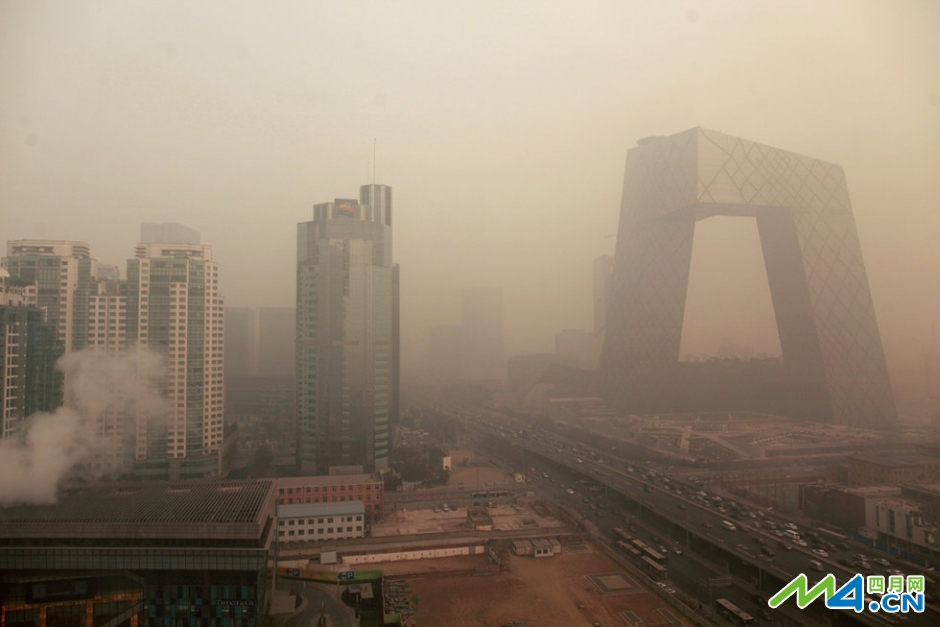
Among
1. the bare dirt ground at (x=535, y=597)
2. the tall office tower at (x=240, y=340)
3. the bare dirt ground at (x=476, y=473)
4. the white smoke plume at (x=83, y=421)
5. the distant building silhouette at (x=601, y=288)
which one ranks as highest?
the distant building silhouette at (x=601, y=288)

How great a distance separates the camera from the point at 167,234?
869cm

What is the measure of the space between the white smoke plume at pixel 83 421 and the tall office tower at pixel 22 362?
0.13 meters

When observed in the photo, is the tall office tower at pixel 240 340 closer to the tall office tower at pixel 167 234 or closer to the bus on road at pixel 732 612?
the tall office tower at pixel 167 234

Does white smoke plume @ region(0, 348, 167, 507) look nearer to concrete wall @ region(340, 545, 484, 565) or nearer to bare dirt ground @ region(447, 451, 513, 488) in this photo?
concrete wall @ region(340, 545, 484, 565)

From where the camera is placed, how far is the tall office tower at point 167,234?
28.1 feet

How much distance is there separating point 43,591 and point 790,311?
1307 cm

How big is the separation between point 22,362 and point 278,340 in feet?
16.0

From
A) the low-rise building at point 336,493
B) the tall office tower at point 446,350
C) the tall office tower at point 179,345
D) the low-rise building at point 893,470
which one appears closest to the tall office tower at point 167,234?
the tall office tower at point 179,345

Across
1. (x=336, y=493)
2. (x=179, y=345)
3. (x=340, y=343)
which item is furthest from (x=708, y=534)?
(x=179, y=345)

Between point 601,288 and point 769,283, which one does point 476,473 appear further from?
point 769,283

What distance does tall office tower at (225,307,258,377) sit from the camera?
988cm

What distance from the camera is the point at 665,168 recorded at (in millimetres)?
14438

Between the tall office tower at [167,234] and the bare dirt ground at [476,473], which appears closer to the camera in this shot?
the tall office tower at [167,234]

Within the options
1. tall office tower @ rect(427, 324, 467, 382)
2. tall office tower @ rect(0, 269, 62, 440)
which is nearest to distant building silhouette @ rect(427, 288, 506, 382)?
tall office tower @ rect(427, 324, 467, 382)
